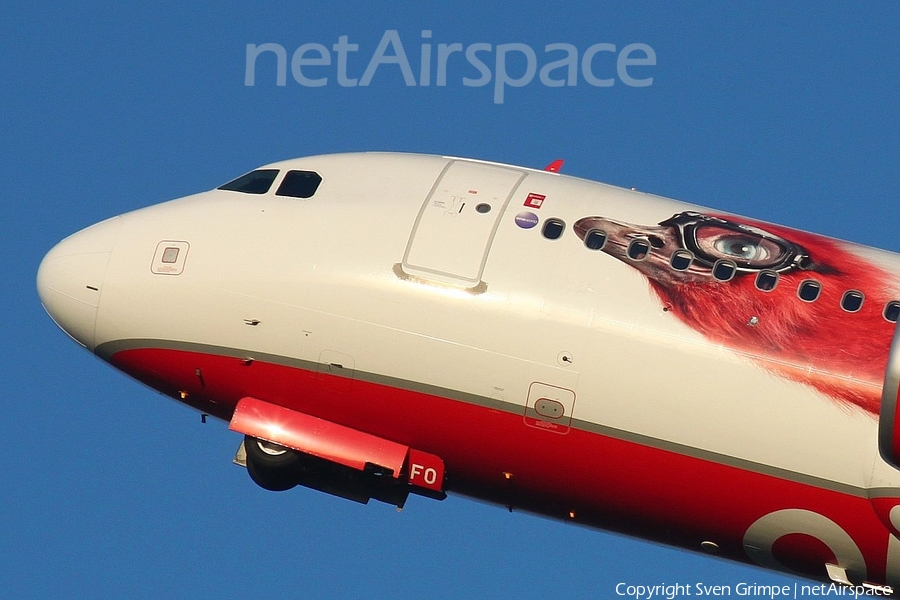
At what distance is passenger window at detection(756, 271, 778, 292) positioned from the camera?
28.0 meters

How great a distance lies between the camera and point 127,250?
3062 centimetres

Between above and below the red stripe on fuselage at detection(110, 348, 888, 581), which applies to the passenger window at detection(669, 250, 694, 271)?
above

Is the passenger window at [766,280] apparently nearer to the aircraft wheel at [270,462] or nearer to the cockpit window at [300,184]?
the cockpit window at [300,184]

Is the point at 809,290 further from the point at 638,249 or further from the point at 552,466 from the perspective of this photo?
the point at 552,466

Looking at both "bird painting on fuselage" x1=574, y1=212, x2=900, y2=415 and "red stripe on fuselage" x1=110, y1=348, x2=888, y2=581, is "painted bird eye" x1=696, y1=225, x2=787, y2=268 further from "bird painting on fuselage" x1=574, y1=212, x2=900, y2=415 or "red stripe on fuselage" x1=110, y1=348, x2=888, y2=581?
"red stripe on fuselage" x1=110, y1=348, x2=888, y2=581

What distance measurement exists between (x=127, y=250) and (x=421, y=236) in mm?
5529

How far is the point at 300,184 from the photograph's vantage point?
3109 centimetres

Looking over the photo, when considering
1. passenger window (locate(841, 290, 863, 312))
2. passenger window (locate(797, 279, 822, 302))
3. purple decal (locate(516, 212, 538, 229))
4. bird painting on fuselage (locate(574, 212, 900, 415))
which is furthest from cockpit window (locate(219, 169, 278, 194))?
passenger window (locate(841, 290, 863, 312))

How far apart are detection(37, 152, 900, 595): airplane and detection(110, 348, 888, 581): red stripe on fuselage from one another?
1.7 inches

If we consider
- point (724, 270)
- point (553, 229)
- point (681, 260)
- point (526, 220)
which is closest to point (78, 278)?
point (526, 220)

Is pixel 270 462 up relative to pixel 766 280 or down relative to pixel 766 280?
down

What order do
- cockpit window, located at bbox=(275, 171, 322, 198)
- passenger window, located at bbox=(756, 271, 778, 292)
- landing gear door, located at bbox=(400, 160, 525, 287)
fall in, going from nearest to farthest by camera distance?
passenger window, located at bbox=(756, 271, 778, 292), landing gear door, located at bbox=(400, 160, 525, 287), cockpit window, located at bbox=(275, 171, 322, 198)

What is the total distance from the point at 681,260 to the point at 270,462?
800cm

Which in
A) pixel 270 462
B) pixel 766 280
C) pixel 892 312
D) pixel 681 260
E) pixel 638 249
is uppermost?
pixel 638 249
